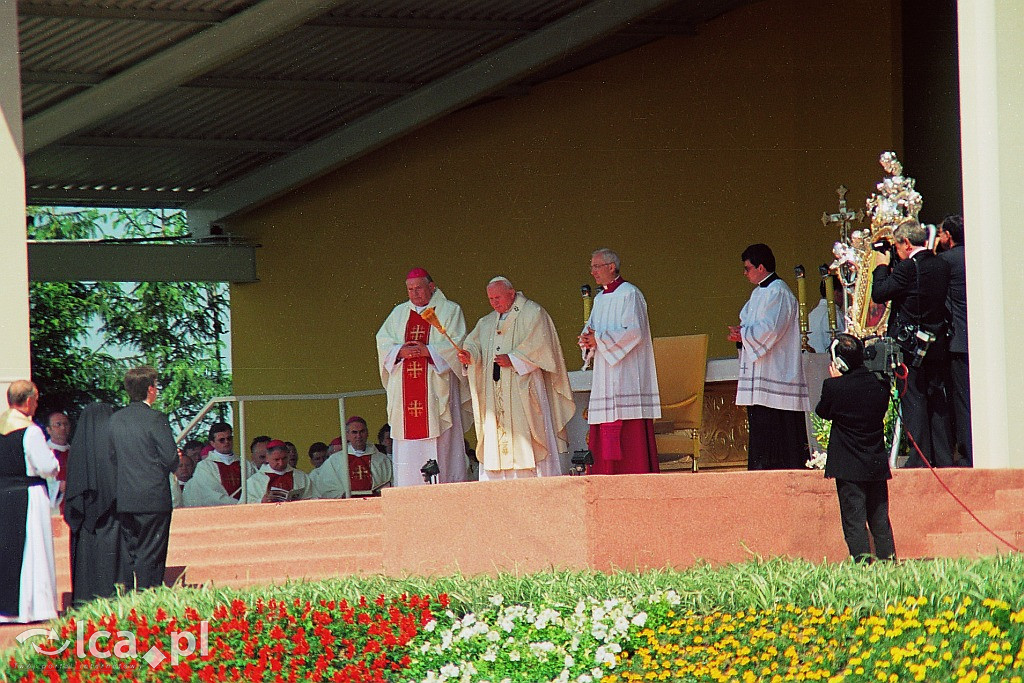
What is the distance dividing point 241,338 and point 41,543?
10.1 meters

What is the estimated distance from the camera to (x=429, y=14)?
14703 millimetres

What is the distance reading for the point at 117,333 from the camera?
23.5 meters

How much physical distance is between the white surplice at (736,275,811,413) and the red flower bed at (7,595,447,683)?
143 inches

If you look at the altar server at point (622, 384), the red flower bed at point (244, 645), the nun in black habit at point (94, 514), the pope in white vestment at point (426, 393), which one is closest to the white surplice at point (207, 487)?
the pope in white vestment at point (426, 393)

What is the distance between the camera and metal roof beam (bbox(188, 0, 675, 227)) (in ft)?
49.3

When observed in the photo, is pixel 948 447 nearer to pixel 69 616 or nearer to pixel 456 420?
pixel 456 420

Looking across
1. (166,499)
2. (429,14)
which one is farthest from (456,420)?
(429,14)

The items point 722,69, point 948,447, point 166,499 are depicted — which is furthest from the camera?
point 722,69

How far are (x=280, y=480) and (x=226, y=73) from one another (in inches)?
160

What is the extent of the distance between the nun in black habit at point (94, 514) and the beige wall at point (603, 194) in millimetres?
8971

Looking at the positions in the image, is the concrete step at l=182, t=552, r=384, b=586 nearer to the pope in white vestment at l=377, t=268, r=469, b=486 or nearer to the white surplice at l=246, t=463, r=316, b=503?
the pope in white vestment at l=377, t=268, r=469, b=486

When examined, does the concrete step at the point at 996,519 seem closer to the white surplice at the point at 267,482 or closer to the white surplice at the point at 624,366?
the white surplice at the point at 624,366

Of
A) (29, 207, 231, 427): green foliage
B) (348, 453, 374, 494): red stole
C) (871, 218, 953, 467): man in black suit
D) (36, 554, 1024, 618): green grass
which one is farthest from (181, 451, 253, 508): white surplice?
(29, 207, 231, 427): green foliage

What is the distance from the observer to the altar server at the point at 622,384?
33.2 ft
